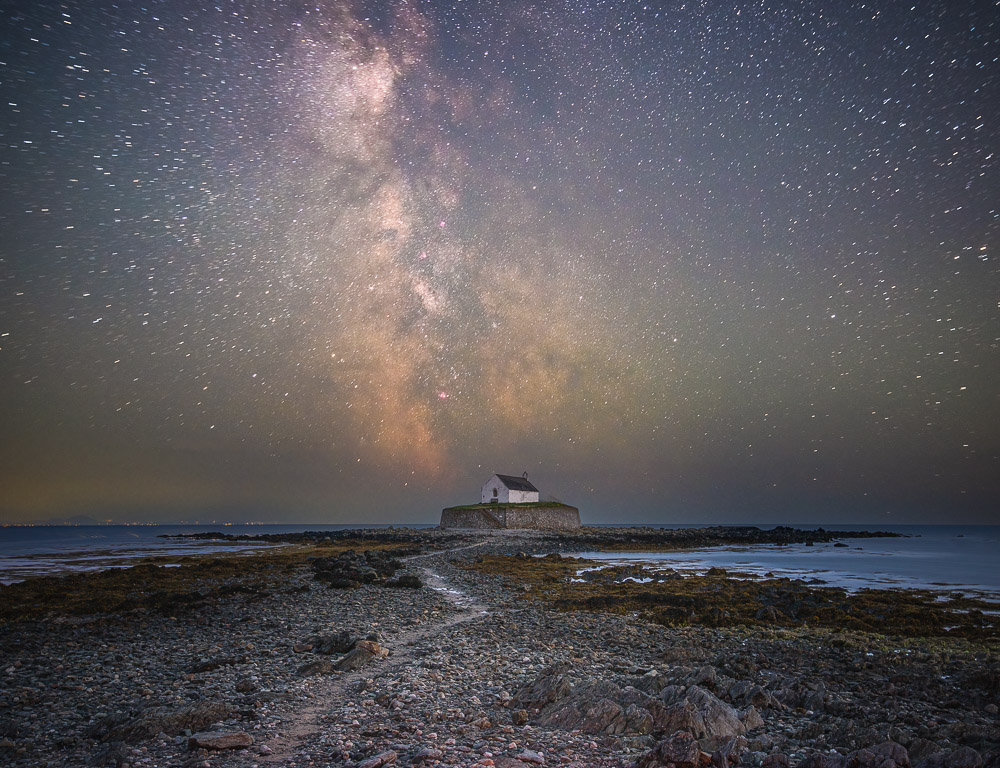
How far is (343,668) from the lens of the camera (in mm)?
11484

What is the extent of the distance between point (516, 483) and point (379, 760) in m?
86.3

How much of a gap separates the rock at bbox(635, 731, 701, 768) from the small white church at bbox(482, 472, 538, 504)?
79.5 metres

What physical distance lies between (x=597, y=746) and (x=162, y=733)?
20.4 feet

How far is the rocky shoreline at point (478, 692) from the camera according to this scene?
732 cm

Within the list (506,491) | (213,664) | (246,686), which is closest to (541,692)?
(246,686)

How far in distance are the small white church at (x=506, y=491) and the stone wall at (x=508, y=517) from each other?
23.9 ft

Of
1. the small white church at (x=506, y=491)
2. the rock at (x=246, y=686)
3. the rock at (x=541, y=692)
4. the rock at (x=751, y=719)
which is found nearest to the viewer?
the rock at (x=751, y=719)

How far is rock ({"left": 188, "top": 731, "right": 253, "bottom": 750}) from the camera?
24.1ft

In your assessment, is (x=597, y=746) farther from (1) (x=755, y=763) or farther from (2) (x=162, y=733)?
(2) (x=162, y=733)

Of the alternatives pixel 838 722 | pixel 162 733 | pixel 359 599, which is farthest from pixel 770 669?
pixel 359 599

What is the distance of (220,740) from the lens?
7469mm

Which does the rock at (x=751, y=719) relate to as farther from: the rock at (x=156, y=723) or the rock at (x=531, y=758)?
the rock at (x=156, y=723)

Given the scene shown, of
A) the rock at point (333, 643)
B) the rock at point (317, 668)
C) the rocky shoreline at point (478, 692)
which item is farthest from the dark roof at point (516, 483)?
the rock at point (317, 668)

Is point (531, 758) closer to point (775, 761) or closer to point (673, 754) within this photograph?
point (673, 754)
